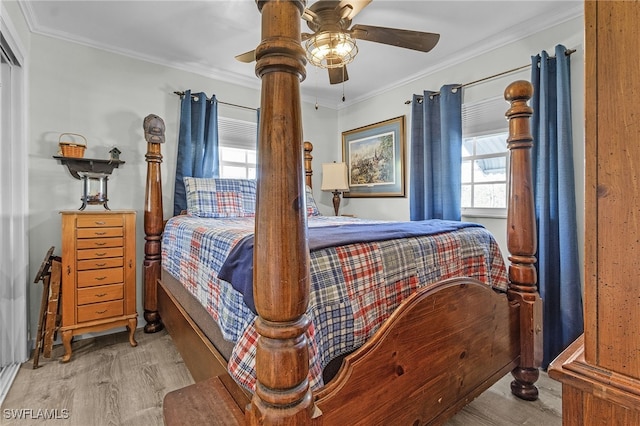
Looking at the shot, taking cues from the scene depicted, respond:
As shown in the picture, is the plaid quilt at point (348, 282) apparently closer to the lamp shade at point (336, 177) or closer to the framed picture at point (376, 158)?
the framed picture at point (376, 158)

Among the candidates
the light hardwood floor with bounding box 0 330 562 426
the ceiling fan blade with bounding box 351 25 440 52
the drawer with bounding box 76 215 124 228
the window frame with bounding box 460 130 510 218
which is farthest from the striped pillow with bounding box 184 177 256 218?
the window frame with bounding box 460 130 510 218

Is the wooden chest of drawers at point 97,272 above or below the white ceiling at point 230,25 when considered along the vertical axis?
below

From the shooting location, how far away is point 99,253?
2186mm

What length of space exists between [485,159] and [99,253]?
10.3 feet

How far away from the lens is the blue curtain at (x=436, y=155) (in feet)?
9.05

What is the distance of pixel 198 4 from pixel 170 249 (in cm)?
170

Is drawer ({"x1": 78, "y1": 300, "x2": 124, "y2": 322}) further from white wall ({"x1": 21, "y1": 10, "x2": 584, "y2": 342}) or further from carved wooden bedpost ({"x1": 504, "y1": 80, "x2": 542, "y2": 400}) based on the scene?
carved wooden bedpost ({"x1": 504, "y1": 80, "x2": 542, "y2": 400})

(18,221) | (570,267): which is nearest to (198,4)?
(18,221)

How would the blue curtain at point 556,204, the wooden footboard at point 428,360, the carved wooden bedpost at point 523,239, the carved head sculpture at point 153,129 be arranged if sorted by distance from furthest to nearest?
the carved head sculpture at point 153,129
the blue curtain at point 556,204
the carved wooden bedpost at point 523,239
the wooden footboard at point 428,360

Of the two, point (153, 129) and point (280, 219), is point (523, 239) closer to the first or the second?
point (280, 219)

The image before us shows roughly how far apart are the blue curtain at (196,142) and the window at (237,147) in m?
0.23

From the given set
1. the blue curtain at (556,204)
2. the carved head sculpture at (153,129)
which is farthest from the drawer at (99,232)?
the blue curtain at (556,204)

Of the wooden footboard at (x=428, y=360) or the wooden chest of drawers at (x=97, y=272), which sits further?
the wooden chest of drawers at (x=97, y=272)

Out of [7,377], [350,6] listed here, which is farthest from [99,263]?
[350,6]
